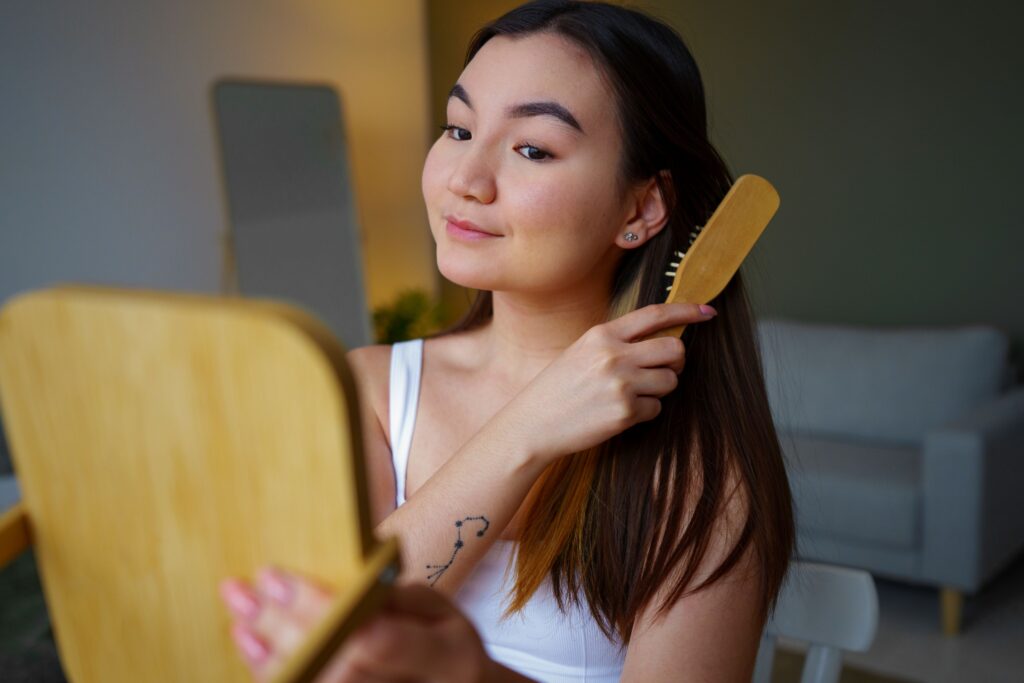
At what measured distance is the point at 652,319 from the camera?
0.95 meters

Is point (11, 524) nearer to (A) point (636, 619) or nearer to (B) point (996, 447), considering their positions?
(A) point (636, 619)

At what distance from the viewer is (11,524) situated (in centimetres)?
46

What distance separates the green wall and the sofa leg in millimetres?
1133

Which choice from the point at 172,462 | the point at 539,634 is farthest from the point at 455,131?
the point at 172,462

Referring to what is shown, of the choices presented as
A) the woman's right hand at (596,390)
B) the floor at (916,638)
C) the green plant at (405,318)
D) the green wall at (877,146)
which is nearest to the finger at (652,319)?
the woman's right hand at (596,390)

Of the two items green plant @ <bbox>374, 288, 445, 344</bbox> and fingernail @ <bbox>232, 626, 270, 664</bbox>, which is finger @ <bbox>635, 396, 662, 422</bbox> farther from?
green plant @ <bbox>374, 288, 445, 344</bbox>

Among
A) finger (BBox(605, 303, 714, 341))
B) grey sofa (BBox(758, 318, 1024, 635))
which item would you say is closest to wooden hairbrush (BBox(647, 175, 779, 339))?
finger (BBox(605, 303, 714, 341))

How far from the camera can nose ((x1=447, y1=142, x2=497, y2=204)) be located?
0.98 m

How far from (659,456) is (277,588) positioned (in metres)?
0.76

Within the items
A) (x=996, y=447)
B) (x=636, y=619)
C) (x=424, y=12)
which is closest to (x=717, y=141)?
(x=996, y=447)

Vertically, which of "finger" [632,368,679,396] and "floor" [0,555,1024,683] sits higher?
"finger" [632,368,679,396]

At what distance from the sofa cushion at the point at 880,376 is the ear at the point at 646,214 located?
1.92 m

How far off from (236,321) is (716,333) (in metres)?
0.85

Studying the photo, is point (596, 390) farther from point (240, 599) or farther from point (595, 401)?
point (240, 599)
